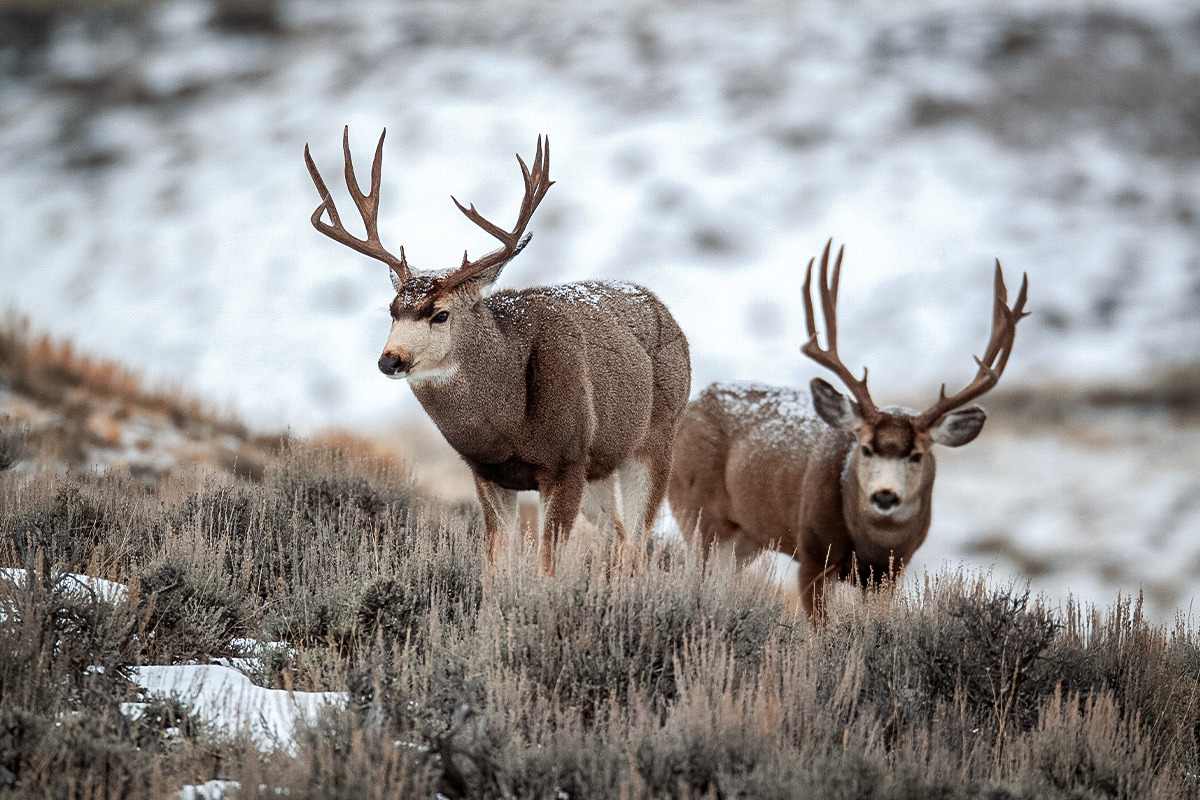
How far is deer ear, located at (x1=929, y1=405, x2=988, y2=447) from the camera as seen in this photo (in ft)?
22.4

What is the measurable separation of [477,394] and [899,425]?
9.00ft

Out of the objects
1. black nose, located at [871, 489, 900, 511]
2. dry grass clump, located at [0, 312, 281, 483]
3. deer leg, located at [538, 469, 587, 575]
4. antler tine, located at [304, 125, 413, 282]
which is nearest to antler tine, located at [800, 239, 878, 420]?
black nose, located at [871, 489, 900, 511]

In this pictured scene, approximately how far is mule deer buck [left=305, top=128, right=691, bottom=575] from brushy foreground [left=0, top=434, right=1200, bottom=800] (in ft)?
1.42

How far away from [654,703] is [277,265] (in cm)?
2281

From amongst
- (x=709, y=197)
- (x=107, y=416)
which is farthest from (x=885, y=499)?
(x=709, y=197)

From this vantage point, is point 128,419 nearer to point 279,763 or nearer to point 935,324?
point 279,763

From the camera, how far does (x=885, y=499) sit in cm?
643

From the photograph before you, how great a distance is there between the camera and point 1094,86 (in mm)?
28875

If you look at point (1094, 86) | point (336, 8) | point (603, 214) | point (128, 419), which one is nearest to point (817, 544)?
point (128, 419)

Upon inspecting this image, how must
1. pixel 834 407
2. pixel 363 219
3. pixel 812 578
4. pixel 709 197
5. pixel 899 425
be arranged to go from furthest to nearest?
1. pixel 709 197
2. pixel 812 578
3. pixel 834 407
4. pixel 899 425
5. pixel 363 219

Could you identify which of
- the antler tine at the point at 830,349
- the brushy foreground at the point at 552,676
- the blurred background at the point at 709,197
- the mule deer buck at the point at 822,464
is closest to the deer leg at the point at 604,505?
the mule deer buck at the point at 822,464

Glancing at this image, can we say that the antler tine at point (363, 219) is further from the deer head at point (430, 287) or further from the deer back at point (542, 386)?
the deer back at point (542, 386)

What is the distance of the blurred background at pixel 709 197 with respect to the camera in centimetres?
1805

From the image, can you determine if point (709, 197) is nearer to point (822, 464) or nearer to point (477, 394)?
point (822, 464)
